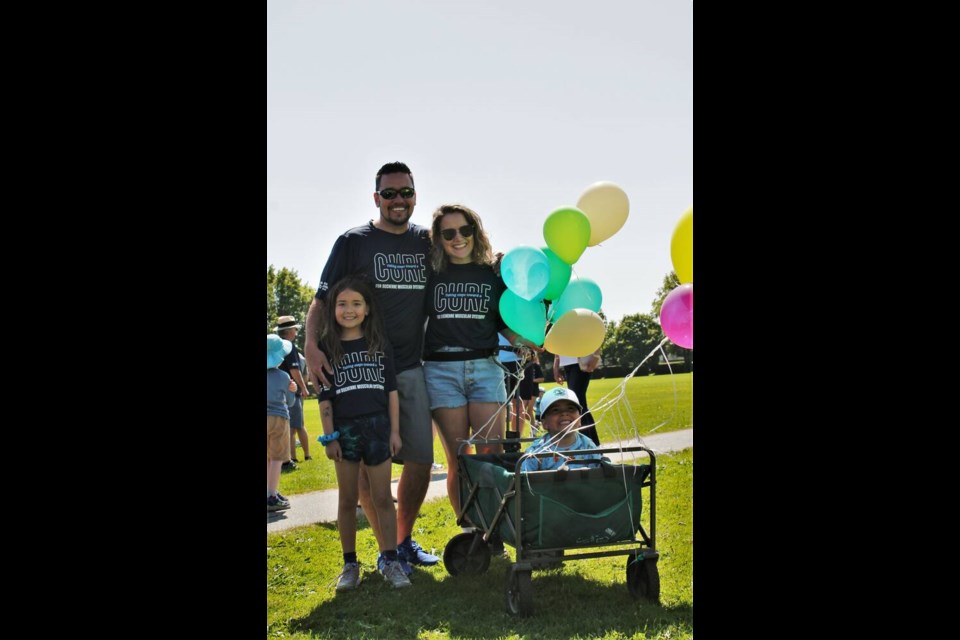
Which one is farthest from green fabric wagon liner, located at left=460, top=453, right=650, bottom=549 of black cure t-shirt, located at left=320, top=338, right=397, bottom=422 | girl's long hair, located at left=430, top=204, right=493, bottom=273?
girl's long hair, located at left=430, top=204, right=493, bottom=273

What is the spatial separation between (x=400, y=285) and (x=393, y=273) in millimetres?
64

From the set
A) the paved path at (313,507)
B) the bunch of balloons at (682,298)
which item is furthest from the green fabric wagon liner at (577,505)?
the paved path at (313,507)

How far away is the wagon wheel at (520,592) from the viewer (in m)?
3.38

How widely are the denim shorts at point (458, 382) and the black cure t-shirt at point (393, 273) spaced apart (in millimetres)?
118

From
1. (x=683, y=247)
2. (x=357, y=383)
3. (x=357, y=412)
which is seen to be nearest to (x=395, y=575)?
(x=357, y=412)

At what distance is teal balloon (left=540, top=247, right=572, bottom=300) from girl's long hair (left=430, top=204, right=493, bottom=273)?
0.29m

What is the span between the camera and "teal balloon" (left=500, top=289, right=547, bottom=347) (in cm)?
399

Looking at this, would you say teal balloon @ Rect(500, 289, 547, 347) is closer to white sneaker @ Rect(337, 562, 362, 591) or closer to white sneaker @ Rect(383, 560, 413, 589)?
white sneaker @ Rect(383, 560, 413, 589)

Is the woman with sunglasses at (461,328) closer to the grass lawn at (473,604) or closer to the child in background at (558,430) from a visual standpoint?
the child in background at (558,430)

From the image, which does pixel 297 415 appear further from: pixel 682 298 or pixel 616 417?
pixel 682 298
